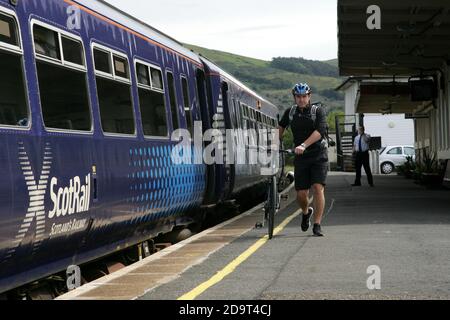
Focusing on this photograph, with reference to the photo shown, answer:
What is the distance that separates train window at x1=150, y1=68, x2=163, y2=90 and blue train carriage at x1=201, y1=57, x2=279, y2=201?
9.91ft

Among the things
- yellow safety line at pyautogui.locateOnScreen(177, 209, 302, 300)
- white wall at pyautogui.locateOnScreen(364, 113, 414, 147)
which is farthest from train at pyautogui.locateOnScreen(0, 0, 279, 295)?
white wall at pyautogui.locateOnScreen(364, 113, 414, 147)

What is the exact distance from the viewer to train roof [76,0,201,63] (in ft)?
27.5

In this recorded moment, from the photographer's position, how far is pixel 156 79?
10359 mm

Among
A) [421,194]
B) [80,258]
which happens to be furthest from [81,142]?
[421,194]

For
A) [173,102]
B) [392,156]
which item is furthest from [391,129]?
[173,102]

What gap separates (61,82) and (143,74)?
2706mm

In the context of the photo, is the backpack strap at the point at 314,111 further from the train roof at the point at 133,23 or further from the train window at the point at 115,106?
the train window at the point at 115,106

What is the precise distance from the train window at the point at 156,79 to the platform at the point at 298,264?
75.5 inches

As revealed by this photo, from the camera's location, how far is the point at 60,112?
7.05 metres

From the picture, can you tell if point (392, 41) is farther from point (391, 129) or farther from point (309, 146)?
point (391, 129)

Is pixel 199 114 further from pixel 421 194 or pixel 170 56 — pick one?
pixel 421 194

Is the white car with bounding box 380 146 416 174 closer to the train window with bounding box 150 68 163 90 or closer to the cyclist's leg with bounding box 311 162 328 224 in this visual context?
the cyclist's leg with bounding box 311 162 328 224

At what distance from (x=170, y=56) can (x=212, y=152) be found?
8.20 feet

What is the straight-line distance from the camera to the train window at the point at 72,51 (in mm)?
7277
